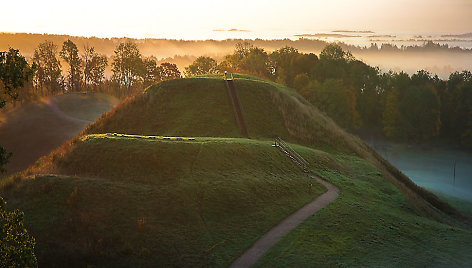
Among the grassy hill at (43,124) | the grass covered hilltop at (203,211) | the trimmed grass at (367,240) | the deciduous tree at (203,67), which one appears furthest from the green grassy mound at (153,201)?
the deciduous tree at (203,67)

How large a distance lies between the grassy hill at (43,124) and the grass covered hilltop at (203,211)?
30734 mm

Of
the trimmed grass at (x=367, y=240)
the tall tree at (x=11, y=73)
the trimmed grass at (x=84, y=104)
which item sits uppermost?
the tall tree at (x=11, y=73)

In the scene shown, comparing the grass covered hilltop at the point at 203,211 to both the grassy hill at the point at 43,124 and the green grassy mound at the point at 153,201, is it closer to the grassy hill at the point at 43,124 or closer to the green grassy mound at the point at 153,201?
the green grassy mound at the point at 153,201

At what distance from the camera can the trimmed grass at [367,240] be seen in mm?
20453

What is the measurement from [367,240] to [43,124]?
5713cm

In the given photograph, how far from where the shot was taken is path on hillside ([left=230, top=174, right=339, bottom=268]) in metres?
20.2

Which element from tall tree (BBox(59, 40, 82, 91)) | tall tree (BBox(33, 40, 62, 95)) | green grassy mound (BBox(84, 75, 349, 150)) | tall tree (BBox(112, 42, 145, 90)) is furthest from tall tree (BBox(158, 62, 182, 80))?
green grassy mound (BBox(84, 75, 349, 150))

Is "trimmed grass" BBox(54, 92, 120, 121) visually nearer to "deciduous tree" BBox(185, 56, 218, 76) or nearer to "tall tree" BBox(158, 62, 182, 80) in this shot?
"tall tree" BBox(158, 62, 182, 80)

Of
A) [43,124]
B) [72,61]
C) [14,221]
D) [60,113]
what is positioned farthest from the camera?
[72,61]

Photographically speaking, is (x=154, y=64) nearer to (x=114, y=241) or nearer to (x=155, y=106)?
(x=155, y=106)

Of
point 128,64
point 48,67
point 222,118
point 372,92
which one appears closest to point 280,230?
point 222,118

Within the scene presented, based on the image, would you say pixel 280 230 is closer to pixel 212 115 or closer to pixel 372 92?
pixel 212 115

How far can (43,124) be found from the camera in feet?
216

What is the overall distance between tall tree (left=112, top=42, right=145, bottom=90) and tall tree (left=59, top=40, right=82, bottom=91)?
8.98 metres
